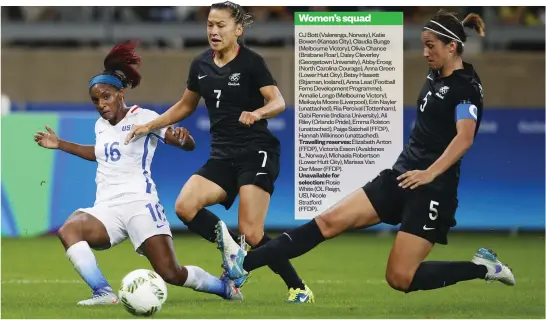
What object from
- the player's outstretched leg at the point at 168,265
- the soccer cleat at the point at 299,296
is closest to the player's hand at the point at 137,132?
the player's outstretched leg at the point at 168,265

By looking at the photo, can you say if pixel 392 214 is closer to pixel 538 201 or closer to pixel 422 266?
pixel 422 266

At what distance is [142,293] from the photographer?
336 inches

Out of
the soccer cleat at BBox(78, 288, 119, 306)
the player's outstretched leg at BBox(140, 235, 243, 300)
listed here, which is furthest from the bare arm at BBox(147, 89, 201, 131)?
the soccer cleat at BBox(78, 288, 119, 306)

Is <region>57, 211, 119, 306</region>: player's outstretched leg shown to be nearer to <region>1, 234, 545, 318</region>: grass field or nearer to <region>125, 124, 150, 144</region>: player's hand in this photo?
<region>1, 234, 545, 318</region>: grass field

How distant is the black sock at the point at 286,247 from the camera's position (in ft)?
29.1

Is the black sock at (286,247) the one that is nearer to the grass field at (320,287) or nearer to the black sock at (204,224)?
the grass field at (320,287)

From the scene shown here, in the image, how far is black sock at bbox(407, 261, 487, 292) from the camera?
8.98 meters

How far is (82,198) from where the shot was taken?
14.7 metres

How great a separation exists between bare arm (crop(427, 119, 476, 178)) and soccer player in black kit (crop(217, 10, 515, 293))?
7 cm

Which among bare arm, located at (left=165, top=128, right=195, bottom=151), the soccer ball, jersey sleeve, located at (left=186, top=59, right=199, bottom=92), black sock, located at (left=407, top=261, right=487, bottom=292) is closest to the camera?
the soccer ball

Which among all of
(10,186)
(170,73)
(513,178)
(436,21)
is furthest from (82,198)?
(436,21)

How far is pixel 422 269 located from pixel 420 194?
52cm

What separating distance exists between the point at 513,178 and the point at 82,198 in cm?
480

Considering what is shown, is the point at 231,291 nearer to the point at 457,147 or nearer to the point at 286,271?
the point at 286,271
